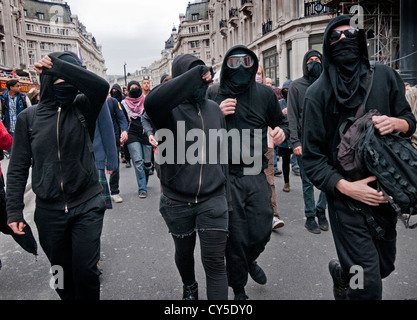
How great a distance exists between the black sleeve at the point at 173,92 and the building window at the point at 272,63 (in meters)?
26.4

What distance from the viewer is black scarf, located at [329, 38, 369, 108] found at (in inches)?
97.0

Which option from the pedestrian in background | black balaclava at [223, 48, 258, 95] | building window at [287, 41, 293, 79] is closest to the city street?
the pedestrian in background

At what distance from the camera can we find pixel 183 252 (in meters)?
3.08

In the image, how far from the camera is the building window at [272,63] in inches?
1141

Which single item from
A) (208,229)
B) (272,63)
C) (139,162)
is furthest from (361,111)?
(272,63)

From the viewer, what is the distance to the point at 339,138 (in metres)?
2.58

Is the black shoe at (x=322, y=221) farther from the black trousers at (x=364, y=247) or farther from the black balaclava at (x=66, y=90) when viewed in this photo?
the black balaclava at (x=66, y=90)

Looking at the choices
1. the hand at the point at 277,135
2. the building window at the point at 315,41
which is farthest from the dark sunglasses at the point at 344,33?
the building window at the point at 315,41

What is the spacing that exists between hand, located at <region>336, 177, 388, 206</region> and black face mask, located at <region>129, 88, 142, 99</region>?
6167 millimetres

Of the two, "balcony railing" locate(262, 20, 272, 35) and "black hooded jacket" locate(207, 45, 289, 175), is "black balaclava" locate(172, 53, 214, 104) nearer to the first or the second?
"black hooded jacket" locate(207, 45, 289, 175)

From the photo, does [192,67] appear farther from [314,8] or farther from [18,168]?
[314,8]

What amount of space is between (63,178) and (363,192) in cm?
210

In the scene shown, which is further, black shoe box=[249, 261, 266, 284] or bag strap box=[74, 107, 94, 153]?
black shoe box=[249, 261, 266, 284]
